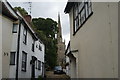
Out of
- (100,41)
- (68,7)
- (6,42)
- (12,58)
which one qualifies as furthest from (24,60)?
(100,41)

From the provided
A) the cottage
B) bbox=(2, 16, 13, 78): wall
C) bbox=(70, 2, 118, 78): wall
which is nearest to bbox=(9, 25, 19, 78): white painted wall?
bbox=(2, 16, 13, 78): wall

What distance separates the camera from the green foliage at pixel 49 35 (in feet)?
153

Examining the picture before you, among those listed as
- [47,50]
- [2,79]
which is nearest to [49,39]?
[47,50]

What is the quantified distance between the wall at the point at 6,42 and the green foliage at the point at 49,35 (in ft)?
94.7

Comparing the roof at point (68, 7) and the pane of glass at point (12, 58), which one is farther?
the pane of glass at point (12, 58)

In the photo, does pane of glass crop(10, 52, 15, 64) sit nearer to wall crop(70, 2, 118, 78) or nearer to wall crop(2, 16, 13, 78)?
wall crop(2, 16, 13, 78)

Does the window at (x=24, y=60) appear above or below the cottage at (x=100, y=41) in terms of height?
below

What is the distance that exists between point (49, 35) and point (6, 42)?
3459cm

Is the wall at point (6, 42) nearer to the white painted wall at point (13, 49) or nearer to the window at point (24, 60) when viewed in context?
the white painted wall at point (13, 49)

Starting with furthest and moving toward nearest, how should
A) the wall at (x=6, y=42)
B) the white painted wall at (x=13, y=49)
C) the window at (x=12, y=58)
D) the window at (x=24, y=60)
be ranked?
1. the window at (x=24, y=60)
2. the window at (x=12, y=58)
3. the white painted wall at (x=13, y=49)
4. the wall at (x=6, y=42)

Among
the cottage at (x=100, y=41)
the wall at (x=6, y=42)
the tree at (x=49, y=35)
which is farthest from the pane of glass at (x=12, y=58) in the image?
the tree at (x=49, y=35)

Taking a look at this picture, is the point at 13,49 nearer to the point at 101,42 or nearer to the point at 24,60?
the point at 24,60

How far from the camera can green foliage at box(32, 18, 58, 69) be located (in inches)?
1839

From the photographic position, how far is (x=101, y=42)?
7.28 meters
